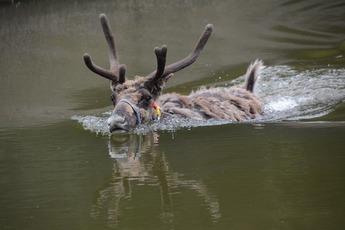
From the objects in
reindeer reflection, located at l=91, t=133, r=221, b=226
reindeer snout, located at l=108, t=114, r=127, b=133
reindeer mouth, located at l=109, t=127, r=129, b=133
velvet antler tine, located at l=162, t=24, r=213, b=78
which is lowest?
reindeer reflection, located at l=91, t=133, r=221, b=226

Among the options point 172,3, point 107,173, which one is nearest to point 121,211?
point 107,173

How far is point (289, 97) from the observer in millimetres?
10938

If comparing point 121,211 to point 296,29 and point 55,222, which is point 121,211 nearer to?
point 55,222

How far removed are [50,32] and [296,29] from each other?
208 inches

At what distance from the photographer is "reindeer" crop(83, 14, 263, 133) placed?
8.54 metres

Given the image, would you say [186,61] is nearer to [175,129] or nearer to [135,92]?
[135,92]

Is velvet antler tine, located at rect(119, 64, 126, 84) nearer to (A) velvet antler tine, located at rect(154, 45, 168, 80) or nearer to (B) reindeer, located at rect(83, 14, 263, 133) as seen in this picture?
(B) reindeer, located at rect(83, 14, 263, 133)

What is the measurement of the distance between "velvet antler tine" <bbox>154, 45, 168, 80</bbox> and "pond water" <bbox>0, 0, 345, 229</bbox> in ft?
2.10

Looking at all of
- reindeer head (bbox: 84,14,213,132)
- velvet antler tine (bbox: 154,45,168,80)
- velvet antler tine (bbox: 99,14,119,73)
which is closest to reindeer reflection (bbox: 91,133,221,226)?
reindeer head (bbox: 84,14,213,132)

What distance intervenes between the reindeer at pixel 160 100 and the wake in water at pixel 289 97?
15 cm

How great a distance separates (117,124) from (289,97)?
3641mm

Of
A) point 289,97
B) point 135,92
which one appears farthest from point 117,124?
point 289,97

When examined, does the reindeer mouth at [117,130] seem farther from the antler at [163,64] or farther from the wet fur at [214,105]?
the antler at [163,64]

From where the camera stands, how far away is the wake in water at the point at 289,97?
8.91 m
